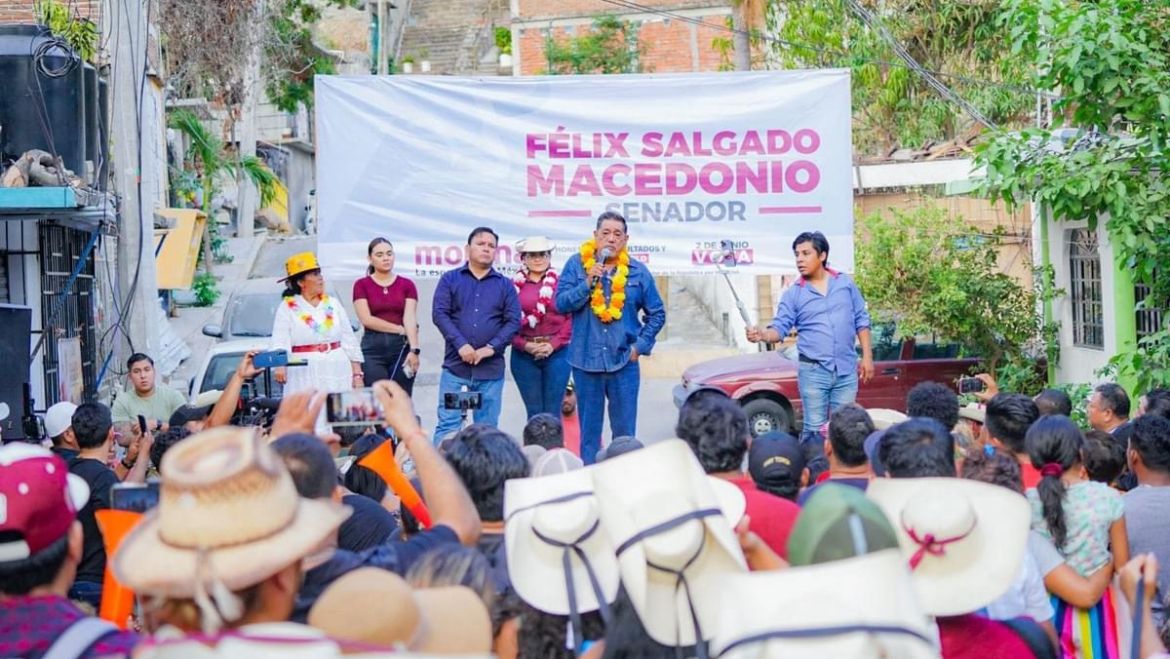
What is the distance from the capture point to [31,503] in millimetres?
3229

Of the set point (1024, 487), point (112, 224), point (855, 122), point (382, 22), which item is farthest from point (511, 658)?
point (382, 22)

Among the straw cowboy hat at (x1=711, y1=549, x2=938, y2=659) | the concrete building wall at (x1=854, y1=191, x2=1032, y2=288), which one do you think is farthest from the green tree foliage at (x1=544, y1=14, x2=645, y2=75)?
the straw cowboy hat at (x1=711, y1=549, x2=938, y2=659)

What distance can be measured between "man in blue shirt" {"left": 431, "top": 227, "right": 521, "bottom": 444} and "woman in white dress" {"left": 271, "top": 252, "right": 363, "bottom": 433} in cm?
69

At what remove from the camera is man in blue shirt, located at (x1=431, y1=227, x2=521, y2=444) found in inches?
376

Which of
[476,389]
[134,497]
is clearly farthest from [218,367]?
[134,497]

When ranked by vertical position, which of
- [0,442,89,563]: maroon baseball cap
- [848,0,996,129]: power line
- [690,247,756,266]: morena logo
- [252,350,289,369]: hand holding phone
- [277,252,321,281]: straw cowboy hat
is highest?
[848,0,996,129]: power line

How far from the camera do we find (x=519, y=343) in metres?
9.74

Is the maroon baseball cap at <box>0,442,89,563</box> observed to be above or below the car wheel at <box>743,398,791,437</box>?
above

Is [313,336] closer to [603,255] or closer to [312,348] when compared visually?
[312,348]

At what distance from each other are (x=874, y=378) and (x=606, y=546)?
39.2ft

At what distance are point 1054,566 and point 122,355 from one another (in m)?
8.72

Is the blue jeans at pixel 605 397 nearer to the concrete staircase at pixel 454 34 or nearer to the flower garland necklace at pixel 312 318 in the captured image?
the flower garland necklace at pixel 312 318

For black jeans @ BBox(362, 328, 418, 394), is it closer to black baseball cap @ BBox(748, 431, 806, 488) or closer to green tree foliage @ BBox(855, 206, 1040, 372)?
black baseball cap @ BBox(748, 431, 806, 488)

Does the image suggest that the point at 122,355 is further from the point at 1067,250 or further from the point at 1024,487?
the point at 1067,250
